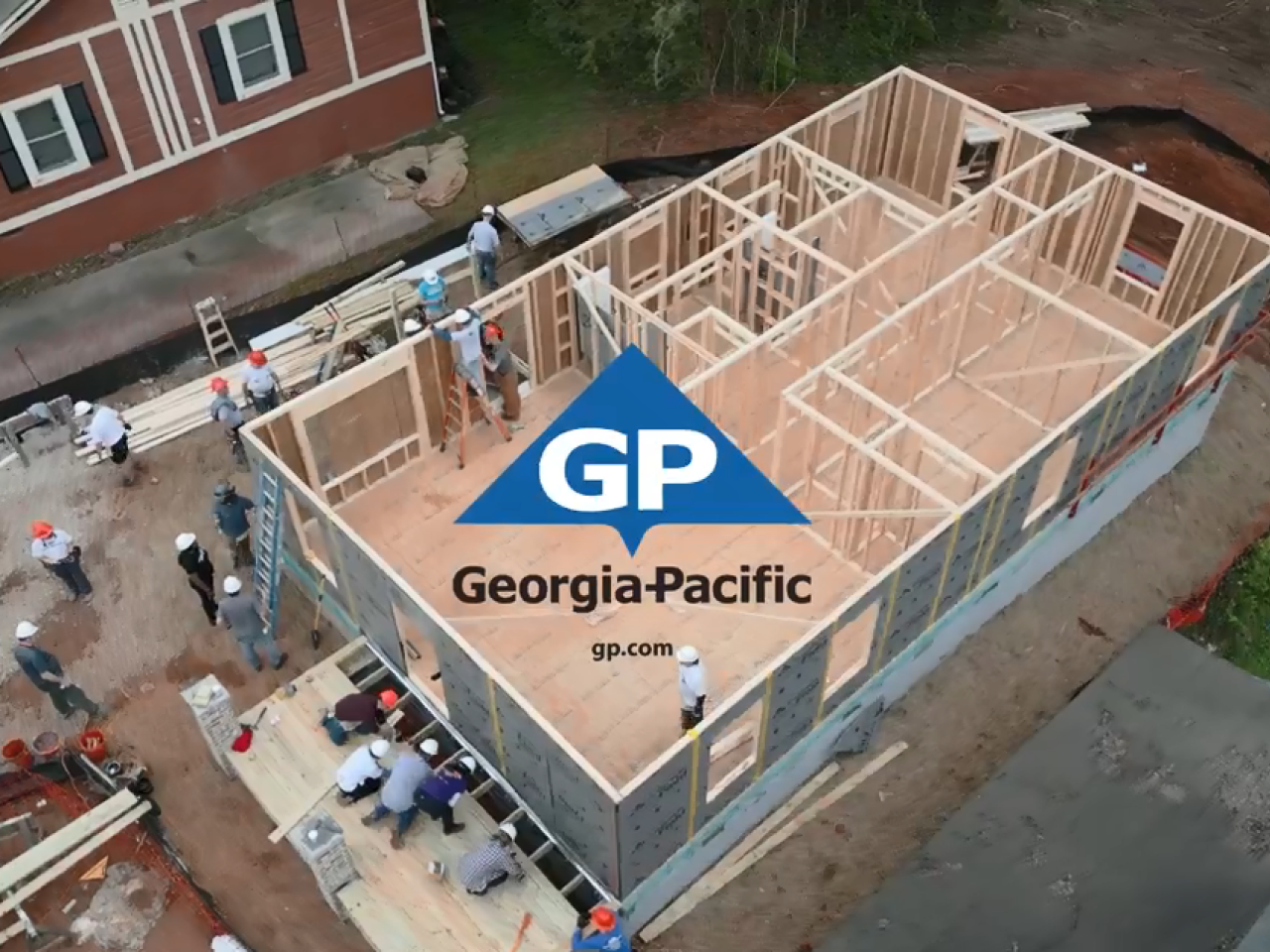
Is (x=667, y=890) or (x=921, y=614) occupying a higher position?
(x=921, y=614)

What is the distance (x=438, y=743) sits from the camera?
13469mm

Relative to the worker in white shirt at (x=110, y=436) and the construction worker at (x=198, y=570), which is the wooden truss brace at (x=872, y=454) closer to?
the construction worker at (x=198, y=570)

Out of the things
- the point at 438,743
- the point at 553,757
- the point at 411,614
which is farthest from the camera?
the point at 438,743

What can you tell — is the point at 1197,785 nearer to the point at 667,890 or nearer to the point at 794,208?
the point at 667,890

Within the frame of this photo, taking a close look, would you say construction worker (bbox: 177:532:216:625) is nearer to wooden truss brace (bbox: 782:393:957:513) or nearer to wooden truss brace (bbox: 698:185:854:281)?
wooden truss brace (bbox: 782:393:957:513)

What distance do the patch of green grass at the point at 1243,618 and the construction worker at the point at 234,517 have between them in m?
12.4

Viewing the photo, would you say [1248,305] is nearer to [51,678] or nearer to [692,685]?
[692,685]

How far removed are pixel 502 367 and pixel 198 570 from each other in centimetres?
453

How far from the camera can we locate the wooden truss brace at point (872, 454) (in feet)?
43.0

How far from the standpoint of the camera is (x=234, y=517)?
48.6 ft

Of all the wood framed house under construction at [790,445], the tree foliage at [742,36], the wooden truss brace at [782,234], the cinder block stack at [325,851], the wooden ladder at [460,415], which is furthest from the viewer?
the tree foliage at [742,36]

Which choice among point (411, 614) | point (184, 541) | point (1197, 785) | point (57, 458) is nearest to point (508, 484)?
point (411, 614)

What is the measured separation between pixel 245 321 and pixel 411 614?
8.51 meters

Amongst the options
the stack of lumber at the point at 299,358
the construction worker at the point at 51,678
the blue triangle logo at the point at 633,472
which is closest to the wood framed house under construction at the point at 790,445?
the blue triangle logo at the point at 633,472
